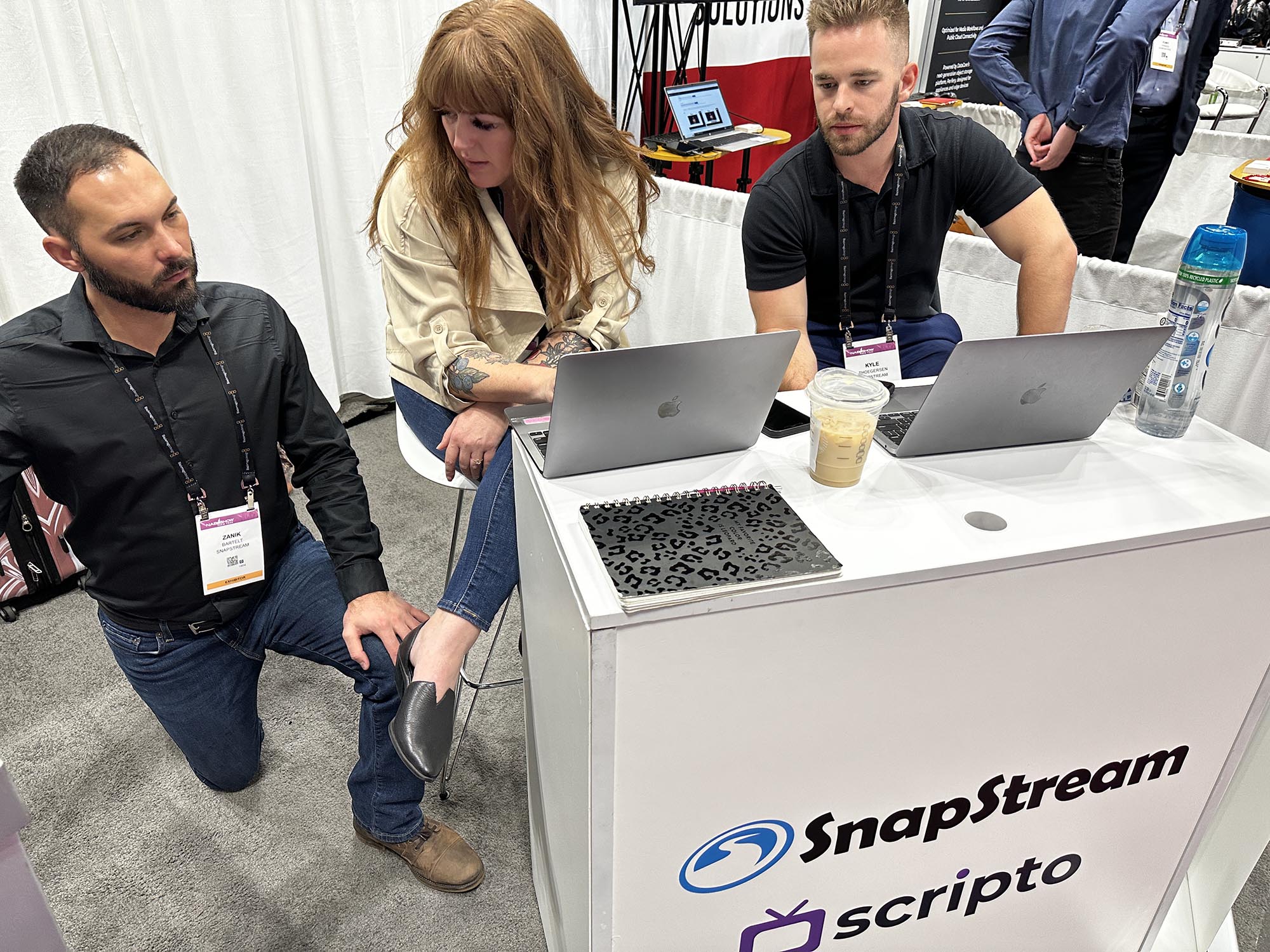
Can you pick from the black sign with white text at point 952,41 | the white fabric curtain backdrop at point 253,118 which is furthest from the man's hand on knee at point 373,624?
the black sign with white text at point 952,41

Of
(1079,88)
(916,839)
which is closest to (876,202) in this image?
(916,839)

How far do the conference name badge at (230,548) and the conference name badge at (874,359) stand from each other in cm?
106

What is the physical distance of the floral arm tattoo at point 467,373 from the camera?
1.47m

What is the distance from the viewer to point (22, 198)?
1242mm

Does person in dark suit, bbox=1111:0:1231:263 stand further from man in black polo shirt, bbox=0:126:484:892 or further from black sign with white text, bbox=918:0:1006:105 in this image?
man in black polo shirt, bbox=0:126:484:892

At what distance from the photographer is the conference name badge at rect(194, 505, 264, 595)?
1.37 metres

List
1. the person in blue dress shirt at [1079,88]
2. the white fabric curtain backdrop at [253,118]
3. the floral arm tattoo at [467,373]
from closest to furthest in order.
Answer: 1. the floral arm tattoo at [467,373]
2. the white fabric curtain backdrop at [253,118]
3. the person in blue dress shirt at [1079,88]

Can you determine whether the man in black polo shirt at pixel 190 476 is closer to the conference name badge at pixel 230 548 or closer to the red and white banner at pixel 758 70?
the conference name badge at pixel 230 548

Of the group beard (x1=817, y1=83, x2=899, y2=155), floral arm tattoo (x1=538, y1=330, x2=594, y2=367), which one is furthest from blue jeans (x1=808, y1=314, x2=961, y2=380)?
floral arm tattoo (x1=538, y1=330, x2=594, y2=367)

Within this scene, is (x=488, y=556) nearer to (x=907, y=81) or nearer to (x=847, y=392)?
(x=847, y=392)

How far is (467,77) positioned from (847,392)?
801 mm

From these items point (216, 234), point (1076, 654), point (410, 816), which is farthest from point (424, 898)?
point (216, 234)

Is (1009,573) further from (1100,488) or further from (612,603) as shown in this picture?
(612,603)

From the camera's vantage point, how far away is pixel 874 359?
1670 millimetres
